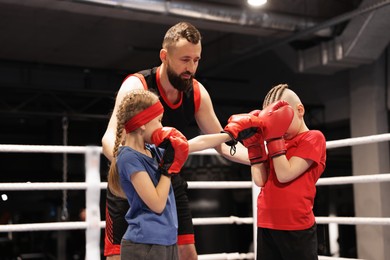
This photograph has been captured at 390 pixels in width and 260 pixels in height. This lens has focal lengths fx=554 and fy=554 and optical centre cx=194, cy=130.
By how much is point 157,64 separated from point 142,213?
25.2 ft

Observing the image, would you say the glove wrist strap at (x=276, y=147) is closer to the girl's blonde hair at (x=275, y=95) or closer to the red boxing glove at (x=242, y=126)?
the red boxing glove at (x=242, y=126)

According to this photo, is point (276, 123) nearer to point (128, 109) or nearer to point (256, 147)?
point (256, 147)

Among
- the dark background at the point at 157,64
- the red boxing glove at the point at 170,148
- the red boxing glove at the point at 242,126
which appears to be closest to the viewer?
the red boxing glove at the point at 170,148

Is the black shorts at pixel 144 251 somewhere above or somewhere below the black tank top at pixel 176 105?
below

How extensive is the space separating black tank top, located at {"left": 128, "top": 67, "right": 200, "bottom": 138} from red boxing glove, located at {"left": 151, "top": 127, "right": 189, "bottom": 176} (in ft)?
1.20

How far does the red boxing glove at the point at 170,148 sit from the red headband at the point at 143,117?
5cm

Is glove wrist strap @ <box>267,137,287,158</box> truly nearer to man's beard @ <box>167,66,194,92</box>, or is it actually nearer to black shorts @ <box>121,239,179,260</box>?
man's beard @ <box>167,66,194,92</box>

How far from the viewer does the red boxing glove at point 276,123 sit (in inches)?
77.2

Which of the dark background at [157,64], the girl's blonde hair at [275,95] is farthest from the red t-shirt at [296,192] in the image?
the dark background at [157,64]

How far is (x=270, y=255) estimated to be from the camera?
6.89ft

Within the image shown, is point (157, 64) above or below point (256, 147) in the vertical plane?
above

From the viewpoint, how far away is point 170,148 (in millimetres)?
1745

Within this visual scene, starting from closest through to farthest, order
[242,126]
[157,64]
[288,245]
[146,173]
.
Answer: [146,173], [242,126], [288,245], [157,64]

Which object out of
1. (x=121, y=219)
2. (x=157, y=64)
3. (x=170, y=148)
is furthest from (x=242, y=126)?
(x=157, y=64)
